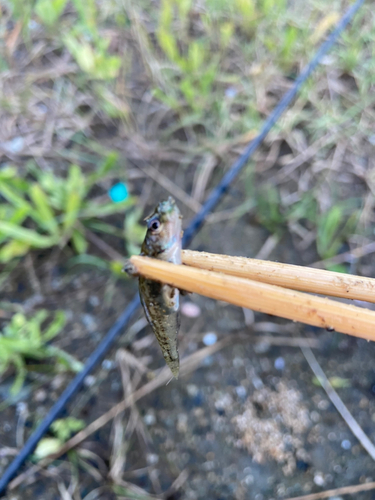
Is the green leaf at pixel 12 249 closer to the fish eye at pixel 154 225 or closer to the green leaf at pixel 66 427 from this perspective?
the green leaf at pixel 66 427

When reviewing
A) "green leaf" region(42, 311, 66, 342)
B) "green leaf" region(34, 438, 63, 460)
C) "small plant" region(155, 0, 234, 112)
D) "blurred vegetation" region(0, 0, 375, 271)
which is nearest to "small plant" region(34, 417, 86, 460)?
"green leaf" region(34, 438, 63, 460)

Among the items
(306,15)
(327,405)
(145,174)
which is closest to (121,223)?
(145,174)

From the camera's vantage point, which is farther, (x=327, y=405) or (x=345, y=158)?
(x=345, y=158)

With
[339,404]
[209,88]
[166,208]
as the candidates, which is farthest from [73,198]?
[339,404]

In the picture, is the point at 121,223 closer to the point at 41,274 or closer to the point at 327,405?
the point at 41,274

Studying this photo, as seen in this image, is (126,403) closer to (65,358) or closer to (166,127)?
(65,358)

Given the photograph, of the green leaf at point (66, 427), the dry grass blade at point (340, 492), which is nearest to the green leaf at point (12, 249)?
the green leaf at point (66, 427)

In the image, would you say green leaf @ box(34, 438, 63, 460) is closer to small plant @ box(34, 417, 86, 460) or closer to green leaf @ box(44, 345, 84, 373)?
small plant @ box(34, 417, 86, 460)
